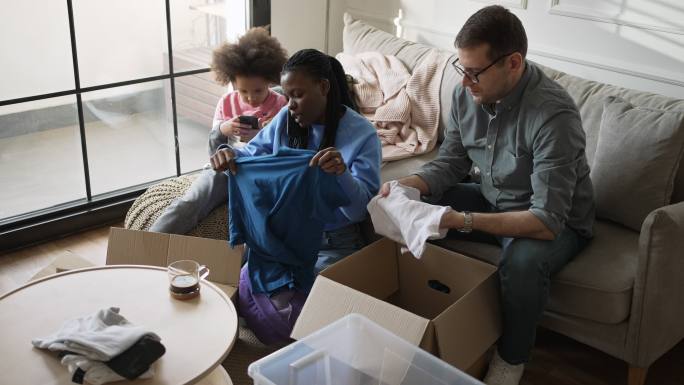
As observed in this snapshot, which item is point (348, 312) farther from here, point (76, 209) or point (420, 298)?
point (76, 209)

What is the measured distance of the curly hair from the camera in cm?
255

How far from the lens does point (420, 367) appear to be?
1592mm

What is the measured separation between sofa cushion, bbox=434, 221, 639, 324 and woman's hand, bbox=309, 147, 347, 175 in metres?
0.54

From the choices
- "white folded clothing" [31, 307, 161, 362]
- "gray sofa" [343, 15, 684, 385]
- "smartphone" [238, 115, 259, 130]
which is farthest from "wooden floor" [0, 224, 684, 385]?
"white folded clothing" [31, 307, 161, 362]

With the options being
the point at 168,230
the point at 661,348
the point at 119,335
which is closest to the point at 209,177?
the point at 168,230

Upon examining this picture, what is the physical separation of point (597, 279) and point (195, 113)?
2.11m

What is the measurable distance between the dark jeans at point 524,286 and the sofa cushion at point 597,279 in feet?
0.21

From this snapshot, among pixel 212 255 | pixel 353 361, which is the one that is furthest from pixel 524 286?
pixel 212 255

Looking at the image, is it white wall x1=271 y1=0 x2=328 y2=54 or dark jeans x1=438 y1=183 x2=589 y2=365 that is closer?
dark jeans x1=438 y1=183 x2=589 y2=365

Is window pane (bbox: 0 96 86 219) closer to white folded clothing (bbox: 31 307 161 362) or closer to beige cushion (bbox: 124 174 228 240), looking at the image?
beige cushion (bbox: 124 174 228 240)

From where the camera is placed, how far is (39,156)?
307 centimetres

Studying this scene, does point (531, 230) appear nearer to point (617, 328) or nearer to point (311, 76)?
point (617, 328)

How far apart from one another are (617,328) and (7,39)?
242 centimetres

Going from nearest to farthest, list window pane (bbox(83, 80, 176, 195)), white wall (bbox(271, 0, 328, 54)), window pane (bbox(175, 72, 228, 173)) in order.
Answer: window pane (bbox(83, 80, 176, 195)) < window pane (bbox(175, 72, 228, 173)) < white wall (bbox(271, 0, 328, 54))
